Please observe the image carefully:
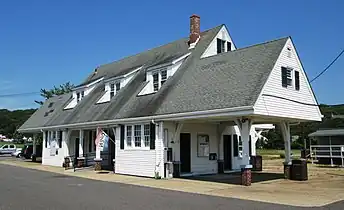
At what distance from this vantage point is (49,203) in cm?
1132

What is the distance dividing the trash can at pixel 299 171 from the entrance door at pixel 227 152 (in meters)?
5.64

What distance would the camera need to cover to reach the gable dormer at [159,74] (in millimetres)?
22688

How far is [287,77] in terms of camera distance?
18109 mm

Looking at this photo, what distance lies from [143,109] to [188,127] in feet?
9.15

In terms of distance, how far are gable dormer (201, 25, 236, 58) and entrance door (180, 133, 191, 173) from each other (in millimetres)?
4978

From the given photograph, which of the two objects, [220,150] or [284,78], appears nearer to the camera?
[284,78]

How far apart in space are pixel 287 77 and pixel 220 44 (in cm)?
717

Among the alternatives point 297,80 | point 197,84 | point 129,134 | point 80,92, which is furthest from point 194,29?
point 80,92

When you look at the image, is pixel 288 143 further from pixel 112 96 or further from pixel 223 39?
pixel 112 96

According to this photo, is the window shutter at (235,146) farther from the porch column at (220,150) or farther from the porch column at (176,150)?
the porch column at (176,150)

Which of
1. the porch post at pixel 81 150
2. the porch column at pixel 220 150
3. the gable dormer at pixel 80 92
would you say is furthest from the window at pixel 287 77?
the gable dormer at pixel 80 92

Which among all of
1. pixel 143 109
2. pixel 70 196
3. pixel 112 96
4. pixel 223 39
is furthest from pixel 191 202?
pixel 112 96

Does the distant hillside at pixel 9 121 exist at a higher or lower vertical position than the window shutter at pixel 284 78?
higher

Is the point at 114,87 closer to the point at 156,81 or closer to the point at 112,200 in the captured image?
the point at 156,81
